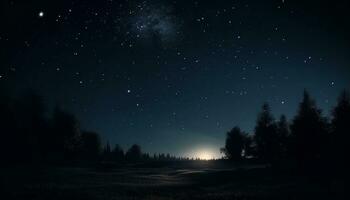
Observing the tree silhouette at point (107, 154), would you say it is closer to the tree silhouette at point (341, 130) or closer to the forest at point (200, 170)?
the forest at point (200, 170)

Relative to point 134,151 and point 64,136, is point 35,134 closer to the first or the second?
point 64,136

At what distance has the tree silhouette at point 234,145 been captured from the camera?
245ft

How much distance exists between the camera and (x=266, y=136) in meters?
58.6

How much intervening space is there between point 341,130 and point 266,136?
25.4 meters

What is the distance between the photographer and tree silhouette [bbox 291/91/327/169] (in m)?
35.4

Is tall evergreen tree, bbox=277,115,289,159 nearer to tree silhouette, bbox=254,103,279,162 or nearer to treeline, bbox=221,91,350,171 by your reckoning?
tree silhouette, bbox=254,103,279,162

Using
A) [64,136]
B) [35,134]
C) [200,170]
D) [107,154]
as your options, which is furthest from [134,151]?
[200,170]

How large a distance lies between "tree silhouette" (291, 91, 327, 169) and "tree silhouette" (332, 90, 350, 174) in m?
1.52

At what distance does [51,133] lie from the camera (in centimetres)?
6694

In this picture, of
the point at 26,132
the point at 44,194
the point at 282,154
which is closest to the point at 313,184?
the point at 44,194

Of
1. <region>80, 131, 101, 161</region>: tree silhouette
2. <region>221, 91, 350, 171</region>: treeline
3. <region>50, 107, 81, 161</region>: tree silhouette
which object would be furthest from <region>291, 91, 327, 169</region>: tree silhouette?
<region>80, 131, 101, 161</region>: tree silhouette

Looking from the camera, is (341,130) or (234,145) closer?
(341,130)

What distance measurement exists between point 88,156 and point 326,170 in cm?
6675

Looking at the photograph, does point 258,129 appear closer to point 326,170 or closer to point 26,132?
point 326,170
